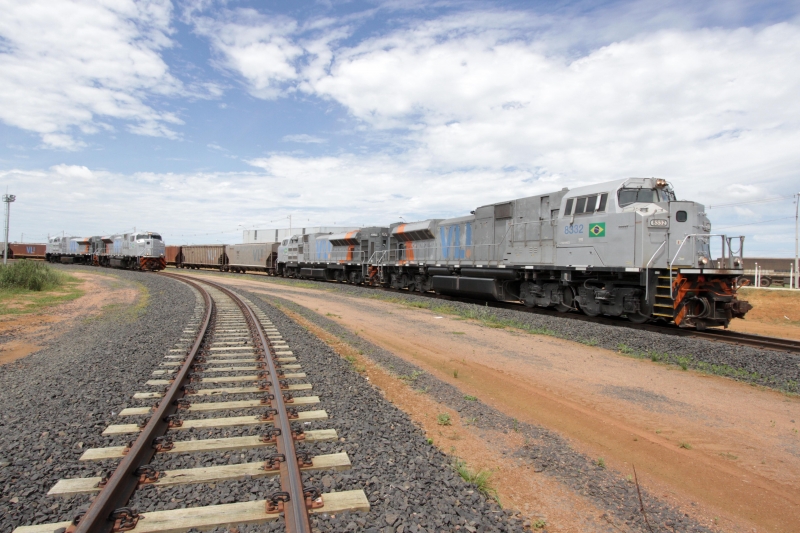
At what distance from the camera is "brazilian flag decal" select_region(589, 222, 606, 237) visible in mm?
11867

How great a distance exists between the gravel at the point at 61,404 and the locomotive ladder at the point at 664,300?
1016cm

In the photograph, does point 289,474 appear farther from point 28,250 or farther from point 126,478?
point 28,250

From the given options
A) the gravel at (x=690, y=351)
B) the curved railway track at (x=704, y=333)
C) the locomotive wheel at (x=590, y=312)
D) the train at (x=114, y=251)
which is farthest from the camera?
the train at (x=114, y=251)

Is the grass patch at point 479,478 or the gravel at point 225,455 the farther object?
the grass patch at point 479,478

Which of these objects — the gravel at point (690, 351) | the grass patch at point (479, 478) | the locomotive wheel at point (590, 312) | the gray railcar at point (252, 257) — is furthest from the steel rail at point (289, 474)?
the gray railcar at point (252, 257)

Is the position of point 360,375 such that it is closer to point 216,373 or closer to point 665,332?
point 216,373

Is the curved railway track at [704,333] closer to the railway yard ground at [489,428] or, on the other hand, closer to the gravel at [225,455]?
the railway yard ground at [489,428]

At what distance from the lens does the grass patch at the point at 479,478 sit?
3.55m

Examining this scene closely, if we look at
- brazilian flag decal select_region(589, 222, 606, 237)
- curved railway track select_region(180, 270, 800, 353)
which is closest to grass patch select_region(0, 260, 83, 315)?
curved railway track select_region(180, 270, 800, 353)

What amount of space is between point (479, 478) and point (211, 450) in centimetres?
220

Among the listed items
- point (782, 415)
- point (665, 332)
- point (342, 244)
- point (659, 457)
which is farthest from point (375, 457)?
point (342, 244)

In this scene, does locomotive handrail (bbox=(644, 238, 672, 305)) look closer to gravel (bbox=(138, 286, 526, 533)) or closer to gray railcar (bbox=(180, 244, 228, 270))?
gravel (bbox=(138, 286, 526, 533))

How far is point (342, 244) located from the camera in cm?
2955

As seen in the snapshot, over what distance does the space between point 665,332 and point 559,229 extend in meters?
3.88
